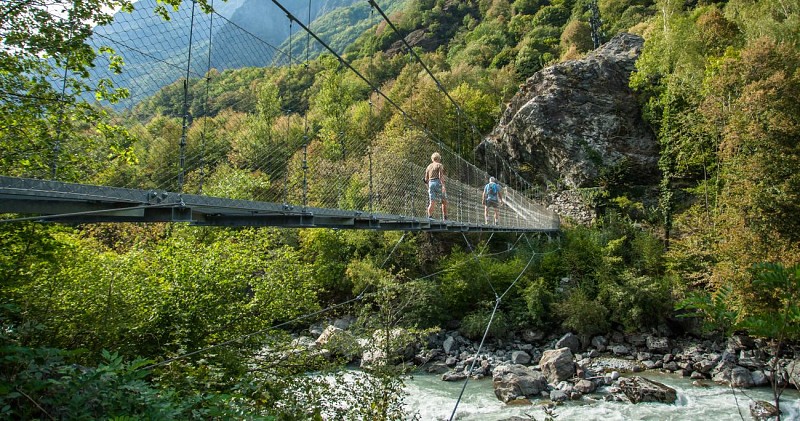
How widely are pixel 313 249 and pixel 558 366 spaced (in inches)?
254

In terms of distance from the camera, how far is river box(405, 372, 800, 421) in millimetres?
5129

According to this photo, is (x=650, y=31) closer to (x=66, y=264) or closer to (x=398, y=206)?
(x=398, y=206)

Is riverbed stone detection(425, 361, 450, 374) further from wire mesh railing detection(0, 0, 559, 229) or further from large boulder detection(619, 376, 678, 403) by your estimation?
wire mesh railing detection(0, 0, 559, 229)

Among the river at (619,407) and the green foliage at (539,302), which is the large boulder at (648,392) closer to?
the river at (619,407)

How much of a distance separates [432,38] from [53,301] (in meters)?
27.5

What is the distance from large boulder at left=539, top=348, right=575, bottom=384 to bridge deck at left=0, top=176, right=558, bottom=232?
457cm

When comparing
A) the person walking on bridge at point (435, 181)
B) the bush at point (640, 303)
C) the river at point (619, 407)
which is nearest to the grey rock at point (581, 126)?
the bush at point (640, 303)

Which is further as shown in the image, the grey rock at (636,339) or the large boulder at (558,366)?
the grey rock at (636,339)

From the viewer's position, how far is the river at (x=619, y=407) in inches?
202

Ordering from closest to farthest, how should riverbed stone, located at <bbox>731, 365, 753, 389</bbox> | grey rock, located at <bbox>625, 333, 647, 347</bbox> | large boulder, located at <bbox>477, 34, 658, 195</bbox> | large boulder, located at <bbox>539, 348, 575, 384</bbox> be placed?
1. riverbed stone, located at <bbox>731, 365, 753, 389</bbox>
2. large boulder, located at <bbox>539, 348, 575, 384</bbox>
3. grey rock, located at <bbox>625, 333, 647, 347</bbox>
4. large boulder, located at <bbox>477, 34, 658, 195</bbox>

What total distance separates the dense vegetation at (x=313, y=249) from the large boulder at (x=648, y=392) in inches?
59.3

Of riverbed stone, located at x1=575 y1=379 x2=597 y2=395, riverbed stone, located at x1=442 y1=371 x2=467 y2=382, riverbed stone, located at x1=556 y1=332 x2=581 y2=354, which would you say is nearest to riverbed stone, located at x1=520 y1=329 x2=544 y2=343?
riverbed stone, located at x1=556 y1=332 x2=581 y2=354

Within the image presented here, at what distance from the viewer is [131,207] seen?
174cm

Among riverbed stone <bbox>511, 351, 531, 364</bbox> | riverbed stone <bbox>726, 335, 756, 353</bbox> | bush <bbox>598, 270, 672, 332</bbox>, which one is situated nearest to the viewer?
riverbed stone <bbox>726, 335, 756, 353</bbox>
